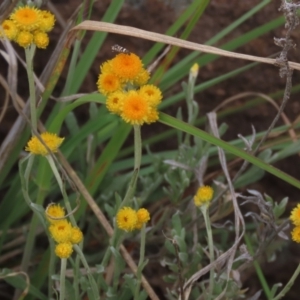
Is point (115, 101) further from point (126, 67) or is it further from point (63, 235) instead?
point (63, 235)

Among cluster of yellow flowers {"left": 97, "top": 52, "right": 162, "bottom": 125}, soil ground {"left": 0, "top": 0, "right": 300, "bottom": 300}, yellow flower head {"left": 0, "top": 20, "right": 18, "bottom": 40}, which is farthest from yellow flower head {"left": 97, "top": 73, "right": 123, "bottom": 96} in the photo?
soil ground {"left": 0, "top": 0, "right": 300, "bottom": 300}

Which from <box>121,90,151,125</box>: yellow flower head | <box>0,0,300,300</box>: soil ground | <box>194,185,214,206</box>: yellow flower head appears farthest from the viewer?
<box>0,0,300,300</box>: soil ground

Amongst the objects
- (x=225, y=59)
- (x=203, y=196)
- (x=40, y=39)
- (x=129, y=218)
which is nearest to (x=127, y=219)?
(x=129, y=218)

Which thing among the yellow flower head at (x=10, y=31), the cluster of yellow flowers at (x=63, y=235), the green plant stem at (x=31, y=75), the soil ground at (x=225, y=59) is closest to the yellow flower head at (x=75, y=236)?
the cluster of yellow flowers at (x=63, y=235)

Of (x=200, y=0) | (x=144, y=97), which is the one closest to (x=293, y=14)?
(x=144, y=97)

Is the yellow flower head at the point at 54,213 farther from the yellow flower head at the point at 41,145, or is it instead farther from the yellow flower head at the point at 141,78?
A: the yellow flower head at the point at 141,78

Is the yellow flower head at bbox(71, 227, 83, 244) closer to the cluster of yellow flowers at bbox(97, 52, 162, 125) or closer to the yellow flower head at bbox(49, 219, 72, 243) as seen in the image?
the yellow flower head at bbox(49, 219, 72, 243)


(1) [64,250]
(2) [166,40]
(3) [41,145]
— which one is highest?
(2) [166,40]
